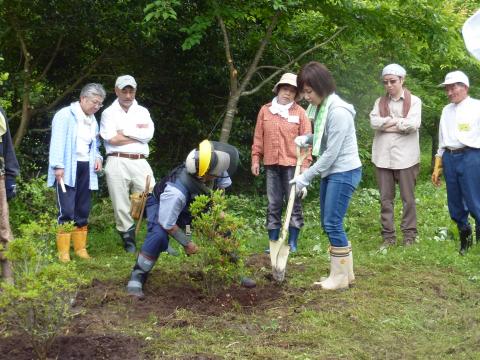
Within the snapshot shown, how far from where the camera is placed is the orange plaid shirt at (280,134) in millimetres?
7312

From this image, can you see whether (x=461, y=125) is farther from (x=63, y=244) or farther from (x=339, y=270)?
(x=63, y=244)

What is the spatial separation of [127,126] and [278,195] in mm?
1778

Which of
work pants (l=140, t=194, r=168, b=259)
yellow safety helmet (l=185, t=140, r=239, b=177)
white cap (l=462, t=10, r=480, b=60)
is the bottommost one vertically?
work pants (l=140, t=194, r=168, b=259)

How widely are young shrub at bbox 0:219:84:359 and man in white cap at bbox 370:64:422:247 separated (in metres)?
4.37

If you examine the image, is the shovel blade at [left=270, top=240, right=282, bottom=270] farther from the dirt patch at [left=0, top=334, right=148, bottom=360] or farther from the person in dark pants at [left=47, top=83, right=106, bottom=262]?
the person in dark pants at [left=47, top=83, right=106, bottom=262]

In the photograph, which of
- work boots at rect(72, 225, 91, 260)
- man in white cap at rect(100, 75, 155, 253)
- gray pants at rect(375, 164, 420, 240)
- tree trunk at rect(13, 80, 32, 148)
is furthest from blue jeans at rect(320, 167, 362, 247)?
tree trunk at rect(13, 80, 32, 148)

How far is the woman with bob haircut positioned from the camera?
562 centimetres

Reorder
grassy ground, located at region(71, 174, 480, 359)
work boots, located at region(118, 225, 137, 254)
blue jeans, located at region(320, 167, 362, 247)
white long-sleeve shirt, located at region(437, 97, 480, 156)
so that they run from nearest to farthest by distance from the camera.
A: grassy ground, located at region(71, 174, 480, 359) → blue jeans, located at region(320, 167, 362, 247) → white long-sleeve shirt, located at region(437, 97, 480, 156) → work boots, located at region(118, 225, 137, 254)

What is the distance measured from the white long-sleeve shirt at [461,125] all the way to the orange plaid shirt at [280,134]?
1436 millimetres

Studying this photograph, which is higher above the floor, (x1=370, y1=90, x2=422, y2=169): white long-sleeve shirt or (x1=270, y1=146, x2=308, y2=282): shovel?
(x1=370, y1=90, x2=422, y2=169): white long-sleeve shirt

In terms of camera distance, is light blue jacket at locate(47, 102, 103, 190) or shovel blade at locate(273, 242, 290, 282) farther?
light blue jacket at locate(47, 102, 103, 190)

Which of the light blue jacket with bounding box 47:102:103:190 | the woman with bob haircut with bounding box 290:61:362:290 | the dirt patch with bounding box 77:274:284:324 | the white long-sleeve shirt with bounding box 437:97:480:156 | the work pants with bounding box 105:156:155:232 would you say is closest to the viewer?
the dirt patch with bounding box 77:274:284:324

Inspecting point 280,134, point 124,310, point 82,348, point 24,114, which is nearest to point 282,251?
point 124,310

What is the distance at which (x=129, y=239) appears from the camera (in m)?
7.61
